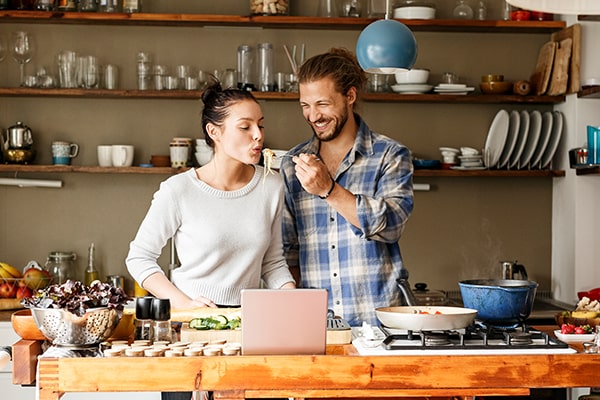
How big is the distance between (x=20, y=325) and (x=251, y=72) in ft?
8.35

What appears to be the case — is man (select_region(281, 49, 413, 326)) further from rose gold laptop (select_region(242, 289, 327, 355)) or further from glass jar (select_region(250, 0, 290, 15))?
glass jar (select_region(250, 0, 290, 15))

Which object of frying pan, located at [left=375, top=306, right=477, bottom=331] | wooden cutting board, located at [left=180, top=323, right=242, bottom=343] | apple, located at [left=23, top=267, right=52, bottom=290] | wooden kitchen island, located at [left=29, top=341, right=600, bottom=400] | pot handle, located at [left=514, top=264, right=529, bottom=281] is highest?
frying pan, located at [left=375, top=306, right=477, bottom=331]

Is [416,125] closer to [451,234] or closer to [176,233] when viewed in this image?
[451,234]

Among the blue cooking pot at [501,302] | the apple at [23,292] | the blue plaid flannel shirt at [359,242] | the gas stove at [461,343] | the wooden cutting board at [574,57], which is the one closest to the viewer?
the gas stove at [461,343]

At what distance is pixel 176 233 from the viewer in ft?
9.50

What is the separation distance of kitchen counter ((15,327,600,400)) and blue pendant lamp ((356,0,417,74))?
99 cm

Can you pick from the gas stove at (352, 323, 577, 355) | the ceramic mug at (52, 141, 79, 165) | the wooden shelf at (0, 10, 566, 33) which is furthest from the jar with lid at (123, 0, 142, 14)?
the gas stove at (352, 323, 577, 355)

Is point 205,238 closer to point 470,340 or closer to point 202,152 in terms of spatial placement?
point 470,340

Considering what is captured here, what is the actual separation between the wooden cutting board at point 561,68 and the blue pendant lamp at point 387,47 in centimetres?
211

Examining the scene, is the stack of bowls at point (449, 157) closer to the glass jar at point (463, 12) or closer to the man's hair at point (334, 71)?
the glass jar at point (463, 12)

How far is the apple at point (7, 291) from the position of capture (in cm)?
437

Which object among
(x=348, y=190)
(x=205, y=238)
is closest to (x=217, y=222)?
(x=205, y=238)

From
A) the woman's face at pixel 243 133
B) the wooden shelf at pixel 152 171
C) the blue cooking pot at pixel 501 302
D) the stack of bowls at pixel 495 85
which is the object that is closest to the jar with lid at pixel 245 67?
the wooden shelf at pixel 152 171

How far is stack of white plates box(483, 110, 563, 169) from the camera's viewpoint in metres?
4.75
